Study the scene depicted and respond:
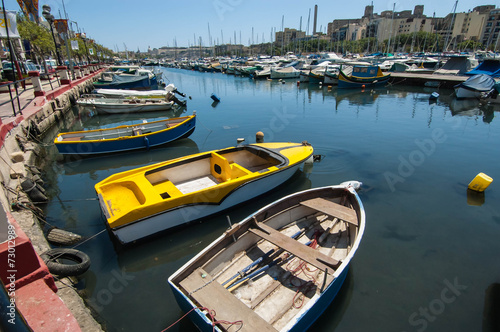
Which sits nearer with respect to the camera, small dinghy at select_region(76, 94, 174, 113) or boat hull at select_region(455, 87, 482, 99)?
small dinghy at select_region(76, 94, 174, 113)

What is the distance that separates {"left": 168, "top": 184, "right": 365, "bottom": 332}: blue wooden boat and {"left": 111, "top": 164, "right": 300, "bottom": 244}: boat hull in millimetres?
1729

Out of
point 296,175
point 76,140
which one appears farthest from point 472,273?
point 76,140

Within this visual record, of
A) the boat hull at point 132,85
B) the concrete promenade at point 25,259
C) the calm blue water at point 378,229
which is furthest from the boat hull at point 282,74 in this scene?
the concrete promenade at point 25,259

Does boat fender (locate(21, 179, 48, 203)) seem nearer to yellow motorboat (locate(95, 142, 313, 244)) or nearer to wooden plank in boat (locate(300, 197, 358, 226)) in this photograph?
yellow motorboat (locate(95, 142, 313, 244))

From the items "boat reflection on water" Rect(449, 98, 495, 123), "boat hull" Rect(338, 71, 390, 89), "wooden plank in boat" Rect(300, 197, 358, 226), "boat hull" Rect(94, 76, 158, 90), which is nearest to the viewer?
"wooden plank in boat" Rect(300, 197, 358, 226)

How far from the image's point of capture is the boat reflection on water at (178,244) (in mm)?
6387

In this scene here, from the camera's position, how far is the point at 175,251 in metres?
6.73

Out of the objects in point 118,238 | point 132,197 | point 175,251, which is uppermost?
point 132,197

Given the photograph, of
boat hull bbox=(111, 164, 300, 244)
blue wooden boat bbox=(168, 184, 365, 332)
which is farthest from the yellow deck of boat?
blue wooden boat bbox=(168, 184, 365, 332)

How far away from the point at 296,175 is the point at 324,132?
7.08 m

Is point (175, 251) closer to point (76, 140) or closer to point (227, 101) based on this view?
point (76, 140)

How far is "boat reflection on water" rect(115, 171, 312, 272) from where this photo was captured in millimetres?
6387

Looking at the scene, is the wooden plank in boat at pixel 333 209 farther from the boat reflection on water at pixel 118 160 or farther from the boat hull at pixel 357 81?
the boat hull at pixel 357 81

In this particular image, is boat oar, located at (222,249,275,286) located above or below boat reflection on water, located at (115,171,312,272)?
above
